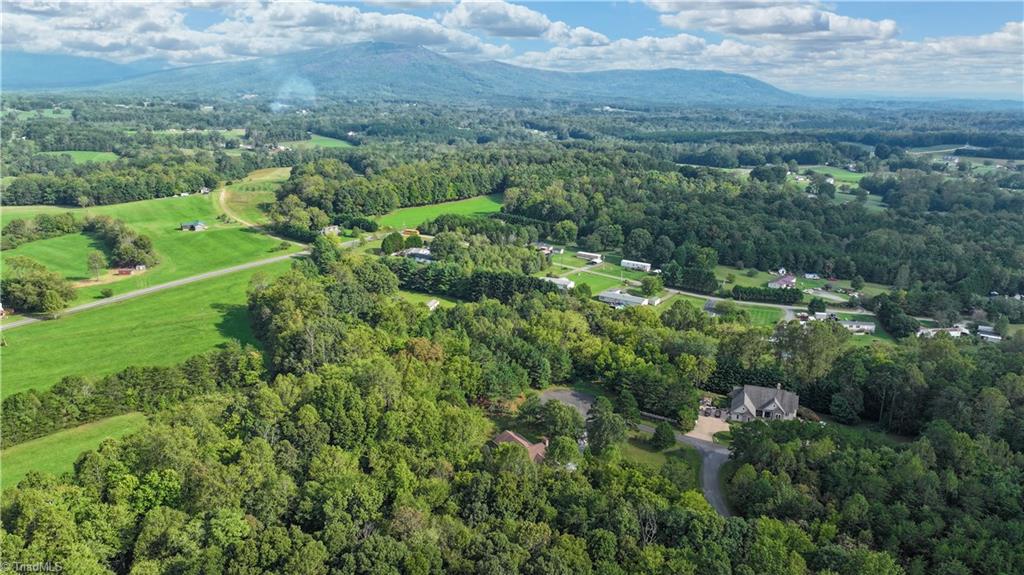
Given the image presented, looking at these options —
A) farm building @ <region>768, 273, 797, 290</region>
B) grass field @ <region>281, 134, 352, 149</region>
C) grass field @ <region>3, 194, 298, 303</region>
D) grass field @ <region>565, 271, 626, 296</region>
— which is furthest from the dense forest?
grass field @ <region>281, 134, 352, 149</region>

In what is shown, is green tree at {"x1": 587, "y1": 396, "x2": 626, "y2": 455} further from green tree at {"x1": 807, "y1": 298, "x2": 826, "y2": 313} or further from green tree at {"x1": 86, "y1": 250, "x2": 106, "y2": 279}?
green tree at {"x1": 86, "y1": 250, "x2": 106, "y2": 279}

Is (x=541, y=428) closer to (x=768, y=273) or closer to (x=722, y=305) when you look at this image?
(x=722, y=305)

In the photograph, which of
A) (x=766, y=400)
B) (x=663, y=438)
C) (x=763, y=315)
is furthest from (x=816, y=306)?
(x=663, y=438)

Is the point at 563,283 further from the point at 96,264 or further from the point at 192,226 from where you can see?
the point at 192,226

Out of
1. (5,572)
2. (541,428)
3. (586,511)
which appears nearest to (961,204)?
(541,428)

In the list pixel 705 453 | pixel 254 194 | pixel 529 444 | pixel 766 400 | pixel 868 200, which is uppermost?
pixel 868 200
